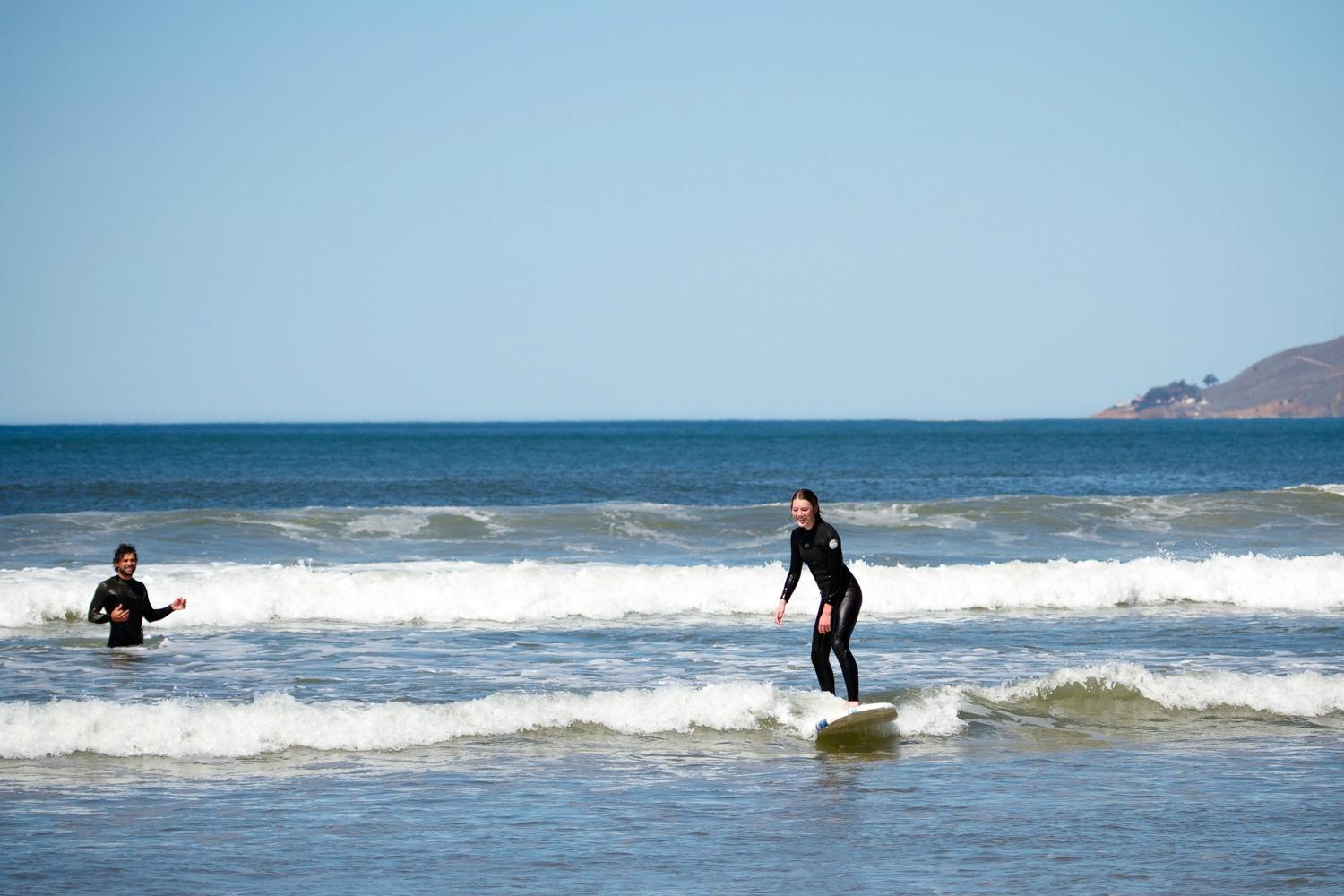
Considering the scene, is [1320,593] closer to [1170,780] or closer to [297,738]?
[1170,780]

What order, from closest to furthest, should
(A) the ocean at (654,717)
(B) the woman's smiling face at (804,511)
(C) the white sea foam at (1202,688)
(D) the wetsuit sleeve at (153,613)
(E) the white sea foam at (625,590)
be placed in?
(A) the ocean at (654,717) < (B) the woman's smiling face at (804,511) < (C) the white sea foam at (1202,688) < (D) the wetsuit sleeve at (153,613) < (E) the white sea foam at (625,590)

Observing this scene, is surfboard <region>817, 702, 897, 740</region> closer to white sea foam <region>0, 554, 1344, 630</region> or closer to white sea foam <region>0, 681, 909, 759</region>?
white sea foam <region>0, 681, 909, 759</region>

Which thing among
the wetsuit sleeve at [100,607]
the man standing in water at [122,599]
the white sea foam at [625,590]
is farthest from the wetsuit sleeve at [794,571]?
the wetsuit sleeve at [100,607]

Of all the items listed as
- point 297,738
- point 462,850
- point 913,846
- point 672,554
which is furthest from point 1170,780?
point 672,554

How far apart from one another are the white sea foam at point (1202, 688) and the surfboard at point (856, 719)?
1606 millimetres

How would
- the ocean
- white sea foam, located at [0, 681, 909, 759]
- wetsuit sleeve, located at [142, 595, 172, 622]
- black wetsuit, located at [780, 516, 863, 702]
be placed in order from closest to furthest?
the ocean → white sea foam, located at [0, 681, 909, 759] → black wetsuit, located at [780, 516, 863, 702] → wetsuit sleeve, located at [142, 595, 172, 622]

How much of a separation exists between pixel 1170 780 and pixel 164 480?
60282mm

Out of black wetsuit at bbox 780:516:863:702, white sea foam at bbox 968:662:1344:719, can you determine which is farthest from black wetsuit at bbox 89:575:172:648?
white sea foam at bbox 968:662:1344:719

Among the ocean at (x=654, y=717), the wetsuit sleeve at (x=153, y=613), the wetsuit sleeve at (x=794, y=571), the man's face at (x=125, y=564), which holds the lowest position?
the ocean at (x=654, y=717)

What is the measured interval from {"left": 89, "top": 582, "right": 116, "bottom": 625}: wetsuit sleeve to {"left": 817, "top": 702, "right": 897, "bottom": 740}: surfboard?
7.99 meters

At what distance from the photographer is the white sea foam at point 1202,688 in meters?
12.2

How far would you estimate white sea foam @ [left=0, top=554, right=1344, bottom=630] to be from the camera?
60.9 ft

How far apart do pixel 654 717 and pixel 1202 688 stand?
520cm

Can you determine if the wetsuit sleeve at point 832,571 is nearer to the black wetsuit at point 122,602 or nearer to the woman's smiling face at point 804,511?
the woman's smiling face at point 804,511
